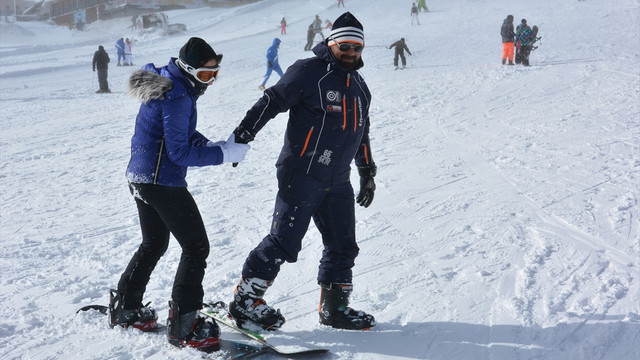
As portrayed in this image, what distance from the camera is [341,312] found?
125 inches

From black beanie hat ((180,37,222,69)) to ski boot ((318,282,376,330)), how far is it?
5.10 feet

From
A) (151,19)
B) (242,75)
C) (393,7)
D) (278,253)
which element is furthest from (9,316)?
(151,19)

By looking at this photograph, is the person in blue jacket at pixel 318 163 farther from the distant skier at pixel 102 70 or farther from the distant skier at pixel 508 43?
the distant skier at pixel 102 70

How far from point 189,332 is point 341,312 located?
3.08ft

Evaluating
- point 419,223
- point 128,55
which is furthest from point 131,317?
point 128,55

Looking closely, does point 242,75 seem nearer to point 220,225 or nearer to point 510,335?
point 220,225

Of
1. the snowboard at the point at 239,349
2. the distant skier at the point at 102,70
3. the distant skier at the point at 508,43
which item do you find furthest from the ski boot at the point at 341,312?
the distant skier at the point at 102,70

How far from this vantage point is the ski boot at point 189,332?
292 cm

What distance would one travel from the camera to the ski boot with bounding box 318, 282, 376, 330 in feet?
10.4

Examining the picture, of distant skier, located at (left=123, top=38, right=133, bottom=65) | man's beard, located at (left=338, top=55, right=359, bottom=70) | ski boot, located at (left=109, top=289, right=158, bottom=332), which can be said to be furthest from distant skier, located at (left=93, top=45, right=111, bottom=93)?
man's beard, located at (left=338, top=55, right=359, bottom=70)

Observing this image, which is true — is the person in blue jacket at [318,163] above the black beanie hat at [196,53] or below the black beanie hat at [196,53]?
below

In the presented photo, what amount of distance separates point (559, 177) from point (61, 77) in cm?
1911

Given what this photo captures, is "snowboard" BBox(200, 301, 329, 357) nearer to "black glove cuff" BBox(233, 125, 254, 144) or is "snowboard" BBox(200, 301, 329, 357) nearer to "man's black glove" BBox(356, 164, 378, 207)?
"man's black glove" BBox(356, 164, 378, 207)

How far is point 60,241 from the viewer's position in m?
4.95
